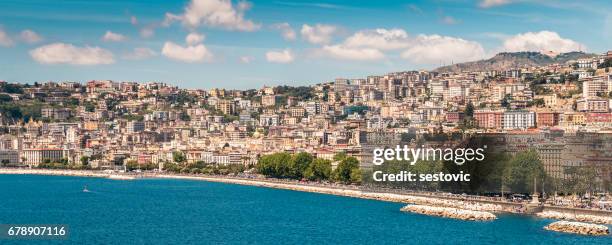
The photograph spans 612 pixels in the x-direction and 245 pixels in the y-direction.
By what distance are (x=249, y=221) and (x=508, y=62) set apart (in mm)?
100126

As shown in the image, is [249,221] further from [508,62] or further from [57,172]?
[508,62]

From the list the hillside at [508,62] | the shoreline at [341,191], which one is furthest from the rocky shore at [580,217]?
the hillside at [508,62]

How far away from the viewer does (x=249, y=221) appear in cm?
2853

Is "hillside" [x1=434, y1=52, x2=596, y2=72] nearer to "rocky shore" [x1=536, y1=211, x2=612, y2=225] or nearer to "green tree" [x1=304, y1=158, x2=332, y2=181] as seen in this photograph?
"green tree" [x1=304, y1=158, x2=332, y2=181]

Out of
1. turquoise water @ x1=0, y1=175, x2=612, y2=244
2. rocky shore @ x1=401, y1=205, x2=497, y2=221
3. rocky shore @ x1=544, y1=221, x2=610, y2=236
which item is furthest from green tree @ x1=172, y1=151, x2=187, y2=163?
rocky shore @ x1=544, y1=221, x2=610, y2=236

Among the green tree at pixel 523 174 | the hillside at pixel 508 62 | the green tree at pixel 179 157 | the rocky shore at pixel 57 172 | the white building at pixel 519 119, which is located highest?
the hillside at pixel 508 62

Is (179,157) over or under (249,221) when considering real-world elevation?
over

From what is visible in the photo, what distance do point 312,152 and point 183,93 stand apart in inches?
2294

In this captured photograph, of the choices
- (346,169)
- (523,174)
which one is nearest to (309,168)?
(346,169)

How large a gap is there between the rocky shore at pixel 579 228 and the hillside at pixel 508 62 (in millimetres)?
95533

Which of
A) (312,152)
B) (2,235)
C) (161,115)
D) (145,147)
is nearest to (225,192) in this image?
(312,152)

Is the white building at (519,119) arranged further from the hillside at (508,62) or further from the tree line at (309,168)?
the hillside at (508,62)

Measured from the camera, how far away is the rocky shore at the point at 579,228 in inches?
926

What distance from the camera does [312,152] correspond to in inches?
2178
